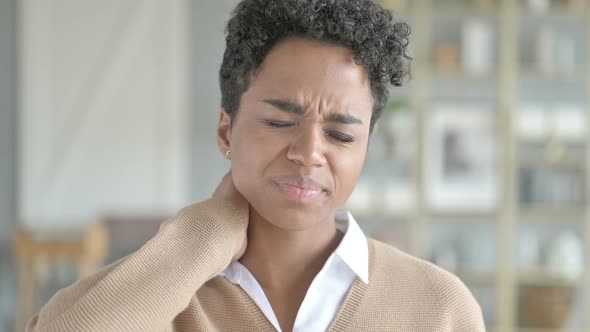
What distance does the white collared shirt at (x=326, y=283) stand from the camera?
1348mm

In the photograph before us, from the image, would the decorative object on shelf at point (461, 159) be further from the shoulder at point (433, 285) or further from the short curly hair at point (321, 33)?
the short curly hair at point (321, 33)

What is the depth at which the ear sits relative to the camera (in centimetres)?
138

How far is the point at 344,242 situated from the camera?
1.40 metres

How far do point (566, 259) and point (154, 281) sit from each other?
5242mm

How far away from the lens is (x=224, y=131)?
4.59 feet

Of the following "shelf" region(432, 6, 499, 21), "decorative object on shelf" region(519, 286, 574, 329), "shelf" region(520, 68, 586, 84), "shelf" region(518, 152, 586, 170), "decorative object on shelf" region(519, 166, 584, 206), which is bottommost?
Result: "decorative object on shelf" region(519, 286, 574, 329)

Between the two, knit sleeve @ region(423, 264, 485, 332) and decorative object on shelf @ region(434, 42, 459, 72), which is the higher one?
decorative object on shelf @ region(434, 42, 459, 72)

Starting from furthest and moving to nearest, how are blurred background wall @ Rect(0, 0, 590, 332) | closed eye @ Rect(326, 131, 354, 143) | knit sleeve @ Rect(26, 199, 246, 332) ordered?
1. blurred background wall @ Rect(0, 0, 590, 332)
2. closed eye @ Rect(326, 131, 354, 143)
3. knit sleeve @ Rect(26, 199, 246, 332)

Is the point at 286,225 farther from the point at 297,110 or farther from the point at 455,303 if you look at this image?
the point at 455,303

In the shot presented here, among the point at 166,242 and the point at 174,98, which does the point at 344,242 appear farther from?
the point at 174,98

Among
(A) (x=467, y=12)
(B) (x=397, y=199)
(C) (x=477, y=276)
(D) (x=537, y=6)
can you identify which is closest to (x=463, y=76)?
(A) (x=467, y=12)

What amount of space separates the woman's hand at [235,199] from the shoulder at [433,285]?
0.68 feet

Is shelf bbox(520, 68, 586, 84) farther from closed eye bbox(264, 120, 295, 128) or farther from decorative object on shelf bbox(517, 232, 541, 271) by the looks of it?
closed eye bbox(264, 120, 295, 128)

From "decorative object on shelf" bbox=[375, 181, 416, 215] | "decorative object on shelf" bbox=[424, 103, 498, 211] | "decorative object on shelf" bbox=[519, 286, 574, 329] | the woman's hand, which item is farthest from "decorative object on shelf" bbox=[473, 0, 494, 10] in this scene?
the woman's hand
